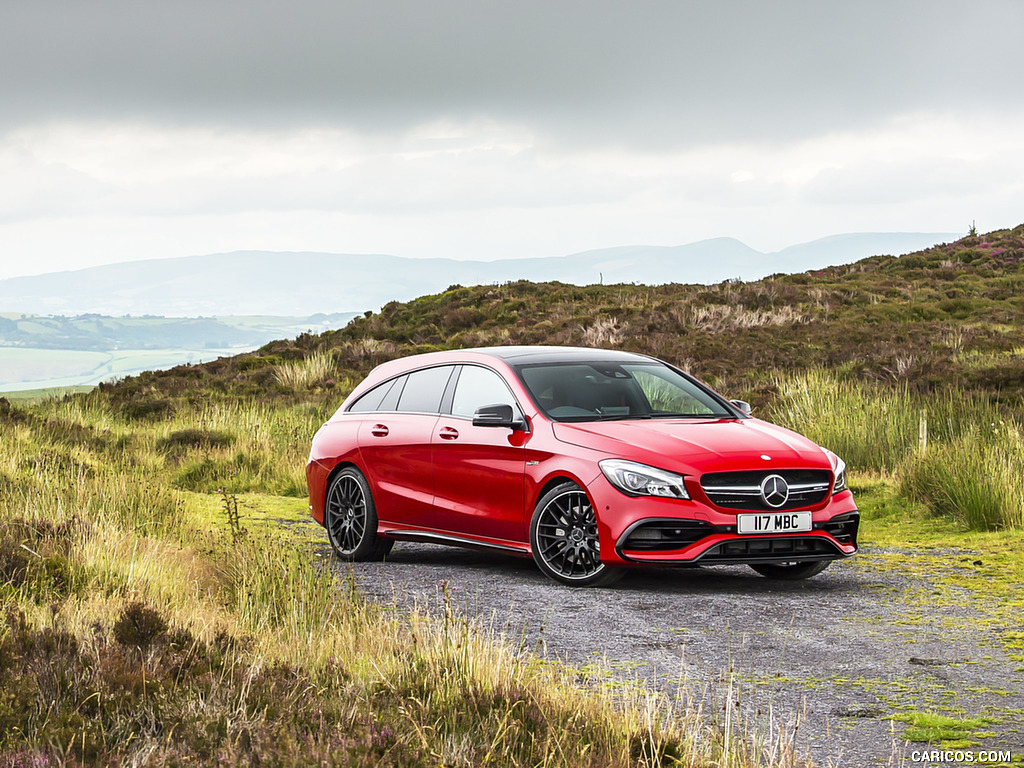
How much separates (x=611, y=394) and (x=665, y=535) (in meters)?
1.66

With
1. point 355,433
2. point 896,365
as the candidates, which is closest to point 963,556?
point 355,433

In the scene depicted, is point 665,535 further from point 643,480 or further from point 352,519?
point 352,519

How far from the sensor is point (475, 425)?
30.7ft

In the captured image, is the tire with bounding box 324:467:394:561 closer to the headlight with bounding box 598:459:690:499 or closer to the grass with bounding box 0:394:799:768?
the grass with bounding box 0:394:799:768

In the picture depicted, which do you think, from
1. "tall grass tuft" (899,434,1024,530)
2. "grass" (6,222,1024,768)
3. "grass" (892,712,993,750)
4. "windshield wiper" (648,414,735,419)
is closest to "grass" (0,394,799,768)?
"grass" (6,222,1024,768)

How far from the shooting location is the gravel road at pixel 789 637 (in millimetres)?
5422

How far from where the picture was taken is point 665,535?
329 inches

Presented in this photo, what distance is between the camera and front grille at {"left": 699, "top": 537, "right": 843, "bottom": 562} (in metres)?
8.36

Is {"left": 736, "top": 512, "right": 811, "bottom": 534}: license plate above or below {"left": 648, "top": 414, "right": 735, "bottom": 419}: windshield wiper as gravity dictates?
below

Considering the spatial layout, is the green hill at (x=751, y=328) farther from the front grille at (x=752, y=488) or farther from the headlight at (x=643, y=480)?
the headlight at (x=643, y=480)

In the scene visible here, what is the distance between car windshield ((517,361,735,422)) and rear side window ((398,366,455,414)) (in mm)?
862

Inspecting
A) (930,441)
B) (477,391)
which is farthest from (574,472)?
(930,441)

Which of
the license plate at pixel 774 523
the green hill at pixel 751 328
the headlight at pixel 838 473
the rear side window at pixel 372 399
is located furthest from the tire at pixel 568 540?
the green hill at pixel 751 328

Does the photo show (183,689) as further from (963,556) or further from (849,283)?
(849,283)
